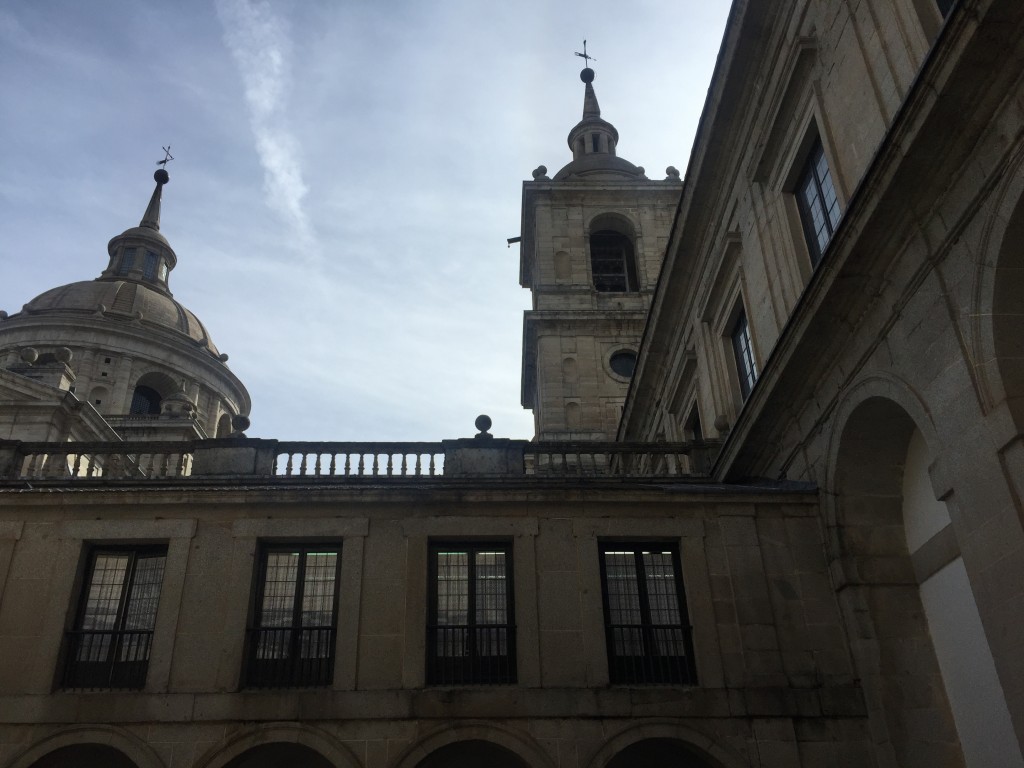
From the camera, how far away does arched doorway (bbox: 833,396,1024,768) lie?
11.6 meters

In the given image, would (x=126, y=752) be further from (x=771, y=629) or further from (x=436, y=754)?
(x=771, y=629)

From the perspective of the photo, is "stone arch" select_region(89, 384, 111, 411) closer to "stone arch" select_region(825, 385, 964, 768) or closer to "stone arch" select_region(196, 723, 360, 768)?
"stone arch" select_region(196, 723, 360, 768)

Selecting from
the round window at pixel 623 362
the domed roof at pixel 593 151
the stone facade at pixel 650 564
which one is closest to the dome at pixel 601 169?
the domed roof at pixel 593 151

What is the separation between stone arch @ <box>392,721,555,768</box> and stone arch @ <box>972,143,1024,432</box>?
7428 millimetres

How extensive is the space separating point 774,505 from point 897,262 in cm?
474

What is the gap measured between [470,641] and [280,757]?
3760mm

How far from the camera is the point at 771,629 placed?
13742 millimetres

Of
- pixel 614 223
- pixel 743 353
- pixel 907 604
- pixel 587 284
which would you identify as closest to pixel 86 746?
pixel 907 604

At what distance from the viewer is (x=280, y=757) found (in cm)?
1470

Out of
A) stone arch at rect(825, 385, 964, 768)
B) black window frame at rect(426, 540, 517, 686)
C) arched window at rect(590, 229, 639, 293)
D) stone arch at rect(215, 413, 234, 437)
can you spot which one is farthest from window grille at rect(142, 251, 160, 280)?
stone arch at rect(825, 385, 964, 768)

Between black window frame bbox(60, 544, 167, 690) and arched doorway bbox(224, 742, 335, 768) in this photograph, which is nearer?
arched doorway bbox(224, 742, 335, 768)

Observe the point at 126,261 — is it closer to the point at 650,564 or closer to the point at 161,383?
the point at 161,383

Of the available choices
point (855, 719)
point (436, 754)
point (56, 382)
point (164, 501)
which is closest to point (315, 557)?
point (164, 501)

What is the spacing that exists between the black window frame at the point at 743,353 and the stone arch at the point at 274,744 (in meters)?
10.2
